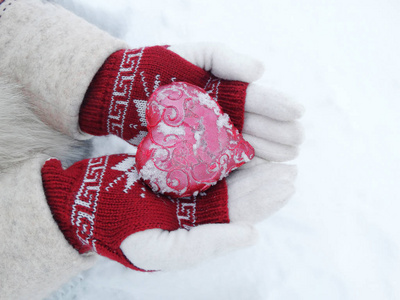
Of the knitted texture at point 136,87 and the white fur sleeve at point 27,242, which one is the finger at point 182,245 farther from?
the knitted texture at point 136,87

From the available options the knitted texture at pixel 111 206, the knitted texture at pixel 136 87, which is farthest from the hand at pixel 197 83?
the knitted texture at pixel 111 206

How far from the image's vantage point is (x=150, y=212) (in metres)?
0.62

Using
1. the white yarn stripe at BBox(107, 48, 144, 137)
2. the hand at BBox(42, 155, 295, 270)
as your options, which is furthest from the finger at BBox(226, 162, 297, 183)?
the white yarn stripe at BBox(107, 48, 144, 137)

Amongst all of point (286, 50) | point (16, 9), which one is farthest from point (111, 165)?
point (286, 50)

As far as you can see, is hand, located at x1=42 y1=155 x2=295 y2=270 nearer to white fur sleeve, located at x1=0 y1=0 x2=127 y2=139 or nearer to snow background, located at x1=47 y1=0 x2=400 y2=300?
white fur sleeve, located at x1=0 y1=0 x2=127 y2=139

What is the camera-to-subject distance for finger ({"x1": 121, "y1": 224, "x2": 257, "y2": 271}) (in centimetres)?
58

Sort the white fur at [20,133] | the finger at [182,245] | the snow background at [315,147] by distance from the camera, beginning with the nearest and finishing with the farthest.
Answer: the finger at [182,245] → the white fur at [20,133] → the snow background at [315,147]

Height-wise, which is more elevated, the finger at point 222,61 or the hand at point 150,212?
the finger at point 222,61

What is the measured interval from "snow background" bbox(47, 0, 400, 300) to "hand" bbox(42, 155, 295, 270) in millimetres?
243

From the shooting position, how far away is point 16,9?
2.47ft

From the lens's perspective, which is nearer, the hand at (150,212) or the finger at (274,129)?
the hand at (150,212)

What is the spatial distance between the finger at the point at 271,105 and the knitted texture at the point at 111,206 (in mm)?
166

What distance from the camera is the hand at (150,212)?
1.91ft

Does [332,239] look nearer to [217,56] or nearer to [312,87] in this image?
[312,87]
